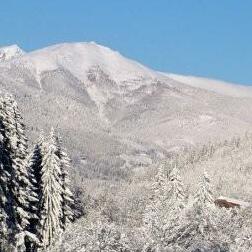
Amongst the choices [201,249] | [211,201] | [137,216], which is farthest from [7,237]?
[137,216]

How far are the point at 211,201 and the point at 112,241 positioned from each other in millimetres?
42705

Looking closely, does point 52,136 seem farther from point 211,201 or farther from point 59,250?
point 59,250

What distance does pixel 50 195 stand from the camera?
66312 millimetres

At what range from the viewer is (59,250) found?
39.7 metres

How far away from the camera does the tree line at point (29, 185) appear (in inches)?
2067

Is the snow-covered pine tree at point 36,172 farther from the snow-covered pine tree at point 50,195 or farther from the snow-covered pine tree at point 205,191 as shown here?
the snow-covered pine tree at point 205,191

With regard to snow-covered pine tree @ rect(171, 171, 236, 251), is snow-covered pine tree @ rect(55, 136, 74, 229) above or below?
above

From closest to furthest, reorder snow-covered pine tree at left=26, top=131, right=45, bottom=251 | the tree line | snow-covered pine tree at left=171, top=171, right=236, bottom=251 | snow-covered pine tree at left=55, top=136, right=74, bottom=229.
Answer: snow-covered pine tree at left=171, top=171, right=236, bottom=251 < the tree line < snow-covered pine tree at left=26, top=131, right=45, bottom=251 < snow-covered pine tree at left=55, top=136, right=74, bottom=229

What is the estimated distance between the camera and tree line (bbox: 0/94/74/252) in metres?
52.5

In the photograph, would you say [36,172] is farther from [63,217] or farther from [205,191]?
[205,191]

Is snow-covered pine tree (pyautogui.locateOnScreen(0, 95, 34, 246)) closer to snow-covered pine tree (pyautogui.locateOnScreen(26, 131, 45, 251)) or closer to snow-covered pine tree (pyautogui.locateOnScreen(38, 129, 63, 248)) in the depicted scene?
snow-covered pine tree (pyautogui.locateOnScreen(26, 131, 45, 251))

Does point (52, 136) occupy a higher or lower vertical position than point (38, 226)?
higher

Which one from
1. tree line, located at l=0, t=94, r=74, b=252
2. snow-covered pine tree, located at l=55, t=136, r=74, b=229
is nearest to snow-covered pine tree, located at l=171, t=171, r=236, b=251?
tree line, located at l=0, t=94, r=74, b=252

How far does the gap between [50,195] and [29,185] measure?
6.82 metres
